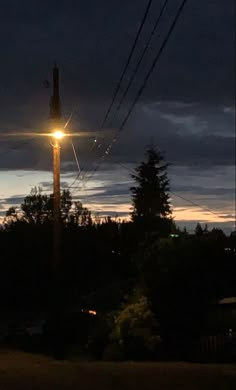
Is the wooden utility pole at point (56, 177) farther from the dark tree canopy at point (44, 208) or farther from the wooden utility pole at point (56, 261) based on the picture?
the dark tree canopy at point (44, 208)

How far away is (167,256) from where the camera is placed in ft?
85.5

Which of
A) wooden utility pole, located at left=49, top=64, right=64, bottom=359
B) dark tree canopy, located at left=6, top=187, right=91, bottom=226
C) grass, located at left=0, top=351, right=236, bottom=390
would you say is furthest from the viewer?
dark tree canopy, located at left=6, top=187, right=91, bottom=226

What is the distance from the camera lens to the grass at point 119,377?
15.7 metres

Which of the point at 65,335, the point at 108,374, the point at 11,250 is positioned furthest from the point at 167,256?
the point at 11,250

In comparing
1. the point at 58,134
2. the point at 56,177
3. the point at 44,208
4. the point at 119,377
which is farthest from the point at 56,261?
the point at 44,208

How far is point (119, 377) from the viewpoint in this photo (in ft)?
54.1

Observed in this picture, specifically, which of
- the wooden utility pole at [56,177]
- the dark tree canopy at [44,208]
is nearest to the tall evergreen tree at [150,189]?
the dark tree canopy at [44,208]

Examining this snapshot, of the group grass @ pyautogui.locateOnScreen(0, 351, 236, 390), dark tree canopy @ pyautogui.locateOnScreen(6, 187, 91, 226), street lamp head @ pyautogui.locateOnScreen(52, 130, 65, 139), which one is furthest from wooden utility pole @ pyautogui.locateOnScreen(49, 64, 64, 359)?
dark tree canopy @ pyautogui.locateOnScreen(6, 187, 91, 226)

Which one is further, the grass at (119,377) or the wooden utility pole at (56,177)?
the wooden utility pole at (56,177)

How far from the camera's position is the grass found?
51.5 feet

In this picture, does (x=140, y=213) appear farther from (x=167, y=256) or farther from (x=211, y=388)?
(x=211, y=388)

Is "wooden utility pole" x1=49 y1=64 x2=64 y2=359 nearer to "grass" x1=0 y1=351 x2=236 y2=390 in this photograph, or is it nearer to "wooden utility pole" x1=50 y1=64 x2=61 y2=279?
"wooden utility pole" x1=50 y1=64 x2=61 y2=279

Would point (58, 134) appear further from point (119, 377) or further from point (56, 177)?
point (119, 377)

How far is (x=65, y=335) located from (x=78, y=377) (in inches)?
531
